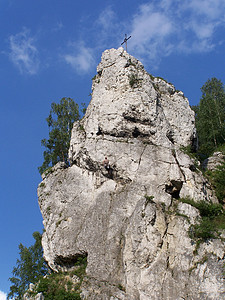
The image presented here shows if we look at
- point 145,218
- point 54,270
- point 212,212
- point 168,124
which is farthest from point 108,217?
point 168,124

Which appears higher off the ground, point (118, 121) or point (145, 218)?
point (118, 121)

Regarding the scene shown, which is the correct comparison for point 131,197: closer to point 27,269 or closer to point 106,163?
point 106,163

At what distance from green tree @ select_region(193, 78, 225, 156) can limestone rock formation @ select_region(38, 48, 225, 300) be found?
862cm

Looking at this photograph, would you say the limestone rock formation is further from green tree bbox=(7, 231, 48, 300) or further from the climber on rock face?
green tree bbox=(7, 231, 48, 300)

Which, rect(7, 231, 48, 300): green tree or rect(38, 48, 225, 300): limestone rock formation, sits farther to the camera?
rect(7, 231, 48, 300): green tree

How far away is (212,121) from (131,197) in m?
19.7

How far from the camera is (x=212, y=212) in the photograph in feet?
68.5

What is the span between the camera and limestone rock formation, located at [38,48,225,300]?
18.1 meters

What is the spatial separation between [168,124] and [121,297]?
13374 millimetres

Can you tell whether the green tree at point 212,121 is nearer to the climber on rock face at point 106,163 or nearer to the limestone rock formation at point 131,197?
the limestone rock formation at point 131,197

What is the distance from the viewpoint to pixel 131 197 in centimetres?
2177

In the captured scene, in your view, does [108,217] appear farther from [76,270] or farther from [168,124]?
[168,124]

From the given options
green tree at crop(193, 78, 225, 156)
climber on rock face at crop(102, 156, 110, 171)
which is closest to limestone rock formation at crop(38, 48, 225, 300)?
climber on rock face at crop(102, 156, 110, 171)

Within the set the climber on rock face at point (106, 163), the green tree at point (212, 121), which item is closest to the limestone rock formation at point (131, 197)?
the climber on rock face at point (106, 163)
